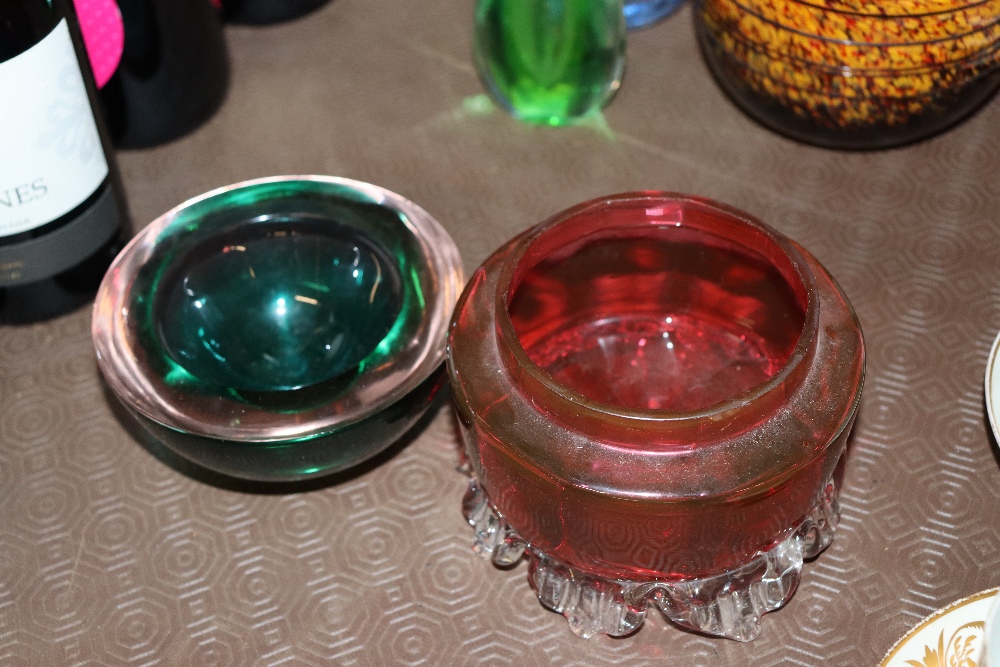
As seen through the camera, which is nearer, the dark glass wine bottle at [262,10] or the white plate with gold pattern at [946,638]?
the white plate with gold pattern at [946,638]

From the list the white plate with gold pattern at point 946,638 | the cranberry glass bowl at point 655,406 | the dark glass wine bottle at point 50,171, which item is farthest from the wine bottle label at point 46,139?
the white plate with gold pattern at point 946,638

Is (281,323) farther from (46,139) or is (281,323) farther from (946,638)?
(946,638)

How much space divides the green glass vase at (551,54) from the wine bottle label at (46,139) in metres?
0.17

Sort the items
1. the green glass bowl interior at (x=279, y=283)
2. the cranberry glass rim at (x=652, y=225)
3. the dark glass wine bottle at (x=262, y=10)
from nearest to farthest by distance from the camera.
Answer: the cranberry glass rim at (x=652, y=225), the green glass bowl interior at (x=279, y=283), the dark glass wine bottle at (x=262, y=10)

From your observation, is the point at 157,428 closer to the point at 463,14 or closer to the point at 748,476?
the point at 748,476

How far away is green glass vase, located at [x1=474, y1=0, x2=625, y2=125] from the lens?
46 cm

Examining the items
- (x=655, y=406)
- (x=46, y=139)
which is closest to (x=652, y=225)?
(x=655, y=406)

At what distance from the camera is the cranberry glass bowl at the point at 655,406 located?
0.29 m

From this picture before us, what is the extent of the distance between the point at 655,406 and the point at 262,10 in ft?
1.00

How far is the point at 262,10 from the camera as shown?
545mm

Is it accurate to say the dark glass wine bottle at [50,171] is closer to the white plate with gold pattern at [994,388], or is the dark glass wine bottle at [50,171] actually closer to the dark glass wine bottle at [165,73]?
the dark glass wine bottle at [165,73]

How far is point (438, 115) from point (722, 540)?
28 cm

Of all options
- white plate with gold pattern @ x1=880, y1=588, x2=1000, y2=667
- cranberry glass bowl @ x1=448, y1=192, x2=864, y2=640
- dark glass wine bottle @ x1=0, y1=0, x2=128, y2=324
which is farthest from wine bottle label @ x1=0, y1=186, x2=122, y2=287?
white plate with gold pattern @ x1=880, y1=588, x2=1000, y2=667

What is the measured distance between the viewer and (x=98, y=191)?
0.40 m
